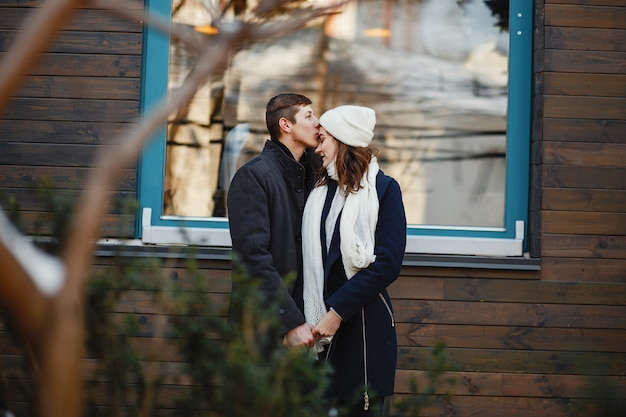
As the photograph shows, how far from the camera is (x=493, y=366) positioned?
489 cm

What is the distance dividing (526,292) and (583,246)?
40 cm

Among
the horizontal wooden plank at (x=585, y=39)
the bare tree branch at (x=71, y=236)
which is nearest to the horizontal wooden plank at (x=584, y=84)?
the horizontal wooden plank at (x=585, y=39)

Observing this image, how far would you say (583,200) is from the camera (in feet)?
16.1

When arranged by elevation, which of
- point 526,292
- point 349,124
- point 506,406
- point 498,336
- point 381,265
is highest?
point 349,124

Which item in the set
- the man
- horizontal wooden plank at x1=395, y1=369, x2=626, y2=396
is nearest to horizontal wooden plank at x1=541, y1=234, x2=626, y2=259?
horizontal wooden plank at x1=395, y1=369, x2=626, y2=396

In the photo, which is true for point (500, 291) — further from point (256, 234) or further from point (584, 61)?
point (256, 234)

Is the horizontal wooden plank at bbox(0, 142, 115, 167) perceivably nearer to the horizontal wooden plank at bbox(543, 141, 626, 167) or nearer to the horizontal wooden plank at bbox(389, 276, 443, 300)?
the horizontal wooden plank at bbox(389, 276, 443, 300)

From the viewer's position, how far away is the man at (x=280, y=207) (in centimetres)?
350

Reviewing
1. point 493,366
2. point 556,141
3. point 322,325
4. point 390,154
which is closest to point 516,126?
point 556,141

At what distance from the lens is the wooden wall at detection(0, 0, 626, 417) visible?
16.0ft

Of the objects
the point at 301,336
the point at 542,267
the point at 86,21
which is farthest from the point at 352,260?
the point at 86,21

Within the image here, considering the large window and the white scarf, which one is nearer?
the white scarf

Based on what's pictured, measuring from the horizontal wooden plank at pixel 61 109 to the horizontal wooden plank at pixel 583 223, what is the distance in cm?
231

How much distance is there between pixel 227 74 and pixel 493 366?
7.21 feet
